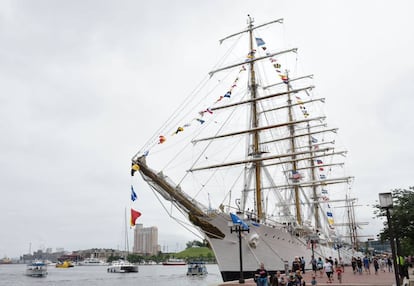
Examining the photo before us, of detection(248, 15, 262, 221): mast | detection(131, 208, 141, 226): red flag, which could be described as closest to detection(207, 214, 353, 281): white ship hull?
detection(248, 15, 262, 221): mast

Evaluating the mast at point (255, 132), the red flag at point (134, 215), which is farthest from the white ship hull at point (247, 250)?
the red flag at point (134, 215)

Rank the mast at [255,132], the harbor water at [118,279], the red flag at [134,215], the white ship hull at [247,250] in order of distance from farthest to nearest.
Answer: the harbor water at [118,279], the mast at [255,132], the white ship hull at [247,250], the red flag at [134,215]

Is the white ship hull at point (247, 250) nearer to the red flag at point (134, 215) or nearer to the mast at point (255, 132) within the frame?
the mast at point (255, 132)

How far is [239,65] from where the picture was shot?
33.1 meters

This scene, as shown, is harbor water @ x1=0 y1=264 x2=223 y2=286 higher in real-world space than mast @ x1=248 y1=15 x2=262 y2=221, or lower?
lower

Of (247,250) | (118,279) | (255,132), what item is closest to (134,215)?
(247,250)

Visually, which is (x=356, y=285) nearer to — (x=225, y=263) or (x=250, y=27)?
(x=225, y=263)

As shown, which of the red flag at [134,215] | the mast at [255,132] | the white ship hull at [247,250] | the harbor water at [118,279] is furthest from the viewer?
the harbor water at [118,279]

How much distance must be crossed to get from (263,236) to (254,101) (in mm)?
11846

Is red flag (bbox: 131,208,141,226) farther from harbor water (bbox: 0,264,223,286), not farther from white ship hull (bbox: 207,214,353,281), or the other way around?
harbor water (bbox: 0,264,223,286)

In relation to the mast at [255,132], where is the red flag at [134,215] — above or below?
below

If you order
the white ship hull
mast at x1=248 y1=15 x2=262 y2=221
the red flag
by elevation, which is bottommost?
the white ship hull

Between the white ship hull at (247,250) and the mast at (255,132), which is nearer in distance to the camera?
the white ship hull at (247,250)

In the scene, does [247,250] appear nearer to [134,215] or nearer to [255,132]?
[134,215]
